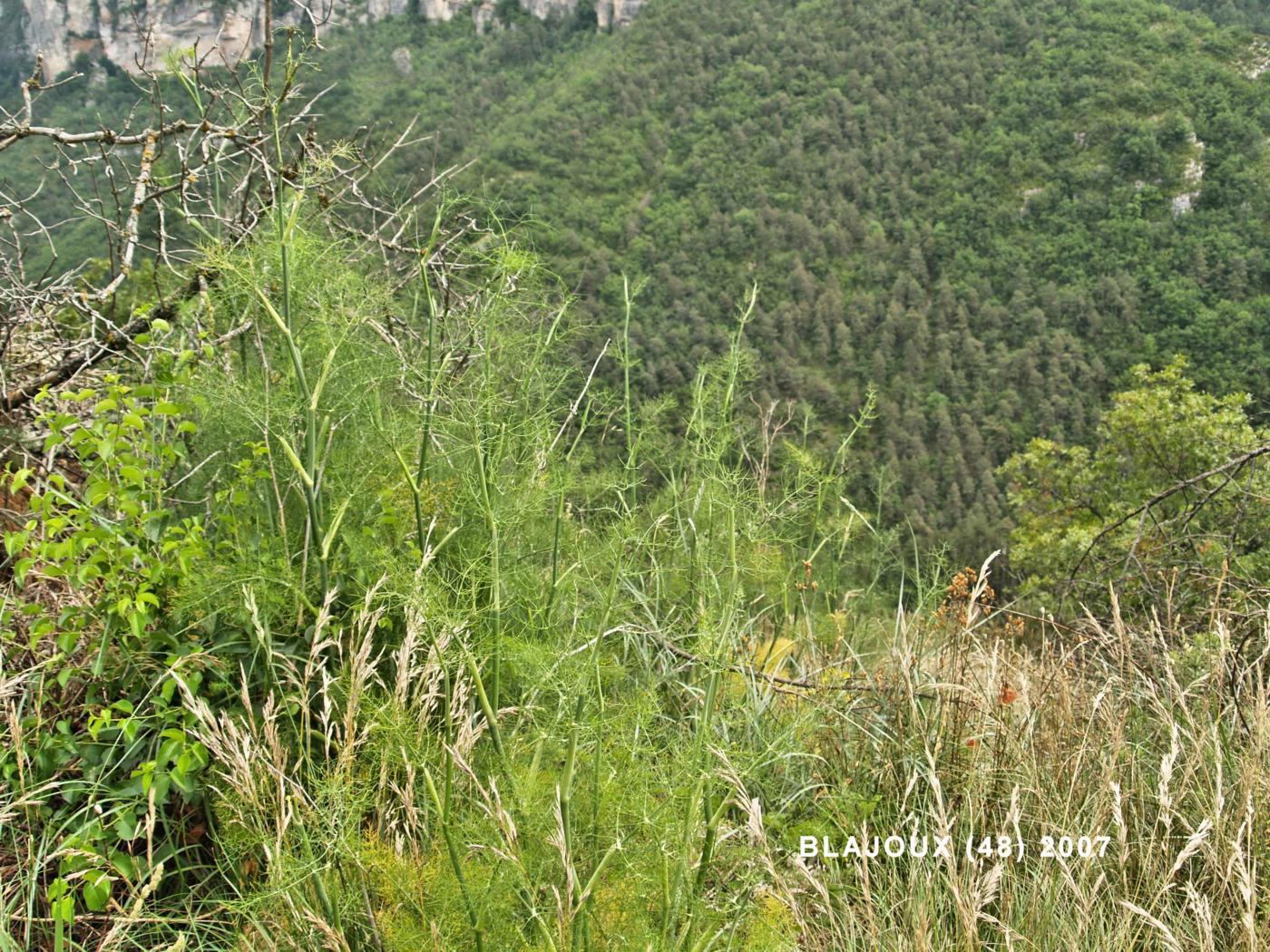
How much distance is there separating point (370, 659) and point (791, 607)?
5.15ft

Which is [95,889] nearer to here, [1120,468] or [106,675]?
[106,675]

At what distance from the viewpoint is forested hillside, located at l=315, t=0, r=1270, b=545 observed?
30344 millimetres

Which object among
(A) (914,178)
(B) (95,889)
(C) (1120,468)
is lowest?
(C) (1120,468)

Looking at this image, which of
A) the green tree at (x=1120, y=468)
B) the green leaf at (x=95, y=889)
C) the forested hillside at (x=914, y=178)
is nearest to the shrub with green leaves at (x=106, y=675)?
the green leaf at (x=95, y=889)

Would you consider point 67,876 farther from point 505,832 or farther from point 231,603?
point 505,832

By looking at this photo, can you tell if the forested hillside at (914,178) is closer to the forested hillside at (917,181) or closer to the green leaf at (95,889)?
the forested hillside at (917,181)

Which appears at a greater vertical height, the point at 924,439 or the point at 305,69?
the point at 305,69

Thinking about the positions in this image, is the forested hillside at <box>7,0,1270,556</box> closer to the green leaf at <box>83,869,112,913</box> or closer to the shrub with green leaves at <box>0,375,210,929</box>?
the shrub with green leaves at <box>0,375,210,929</box>

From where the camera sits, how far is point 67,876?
1314 millimetres

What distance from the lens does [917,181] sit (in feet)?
154

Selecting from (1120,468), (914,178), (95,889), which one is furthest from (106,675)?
(914,178)

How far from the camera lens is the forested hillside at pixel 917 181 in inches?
1195

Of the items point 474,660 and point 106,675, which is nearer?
point 474,660

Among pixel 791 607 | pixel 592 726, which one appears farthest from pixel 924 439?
pixel 592 726
